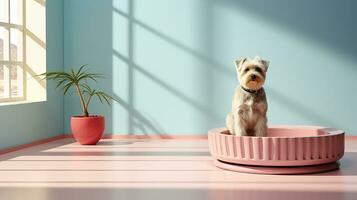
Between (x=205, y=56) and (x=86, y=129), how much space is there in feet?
5.34

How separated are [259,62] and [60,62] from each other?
3091 mm

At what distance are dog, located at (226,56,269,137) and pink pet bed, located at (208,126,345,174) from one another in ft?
0.57

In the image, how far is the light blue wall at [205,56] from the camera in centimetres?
604

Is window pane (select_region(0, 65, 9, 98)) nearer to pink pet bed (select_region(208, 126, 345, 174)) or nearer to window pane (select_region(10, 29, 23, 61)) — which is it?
window pane (select_region(10, 29, 23, 61))

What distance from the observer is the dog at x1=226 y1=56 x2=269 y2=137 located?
13.1 ft

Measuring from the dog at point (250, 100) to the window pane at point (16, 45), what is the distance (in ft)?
9.13

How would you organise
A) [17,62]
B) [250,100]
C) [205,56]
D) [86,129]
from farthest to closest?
[205,56]
[17,62]
[86,129]
[250,100]

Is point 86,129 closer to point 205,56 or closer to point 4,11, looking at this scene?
point 4,11

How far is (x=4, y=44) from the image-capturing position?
554 cm

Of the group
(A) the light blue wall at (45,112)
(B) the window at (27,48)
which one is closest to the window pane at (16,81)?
(B) the window at (27,48)

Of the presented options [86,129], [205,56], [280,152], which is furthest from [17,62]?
[280,152]

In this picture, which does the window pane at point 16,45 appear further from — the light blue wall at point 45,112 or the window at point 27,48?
the light blue wall at point 45,112

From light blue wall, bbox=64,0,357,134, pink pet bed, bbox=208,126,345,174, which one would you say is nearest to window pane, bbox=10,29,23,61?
light blue wall, bbox=64,0,357,134

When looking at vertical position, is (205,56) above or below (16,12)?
below
